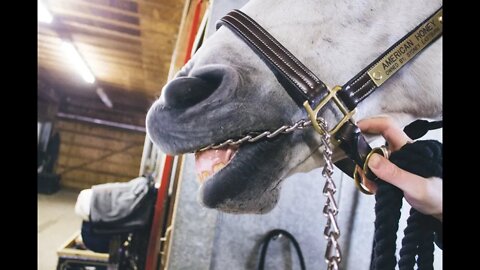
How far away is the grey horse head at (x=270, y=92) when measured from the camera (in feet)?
2.22

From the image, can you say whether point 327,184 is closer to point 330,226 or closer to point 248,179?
point 330,226

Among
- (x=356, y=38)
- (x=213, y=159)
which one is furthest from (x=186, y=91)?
(x=356, y=38)

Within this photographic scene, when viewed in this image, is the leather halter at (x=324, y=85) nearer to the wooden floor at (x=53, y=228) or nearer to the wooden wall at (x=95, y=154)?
the wooden floor at (x=53, y=228)

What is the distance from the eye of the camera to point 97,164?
1159 cm

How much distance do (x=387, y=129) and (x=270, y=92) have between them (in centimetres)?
27

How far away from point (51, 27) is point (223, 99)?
5.14 meters

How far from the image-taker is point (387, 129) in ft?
2.51

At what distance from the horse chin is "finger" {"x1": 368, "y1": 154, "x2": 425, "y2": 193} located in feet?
0.58

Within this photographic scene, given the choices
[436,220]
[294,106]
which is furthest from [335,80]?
[436,220]

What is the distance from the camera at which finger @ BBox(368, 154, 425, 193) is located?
64cm

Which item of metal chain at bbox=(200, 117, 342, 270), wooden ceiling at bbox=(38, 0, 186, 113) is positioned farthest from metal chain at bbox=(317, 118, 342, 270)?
wooden ceiling at bbox=(38, 0, 186, 113)

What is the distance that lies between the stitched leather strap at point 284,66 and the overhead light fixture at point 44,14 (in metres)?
4.24

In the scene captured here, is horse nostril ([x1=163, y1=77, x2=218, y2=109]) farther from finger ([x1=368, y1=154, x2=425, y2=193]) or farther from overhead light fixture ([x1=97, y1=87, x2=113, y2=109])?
overhead light fixture ([x1=97, y1=87, x2=113, y2=109])

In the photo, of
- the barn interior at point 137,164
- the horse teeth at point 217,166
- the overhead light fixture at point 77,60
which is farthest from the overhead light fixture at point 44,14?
the horse teeth at point 217,166
